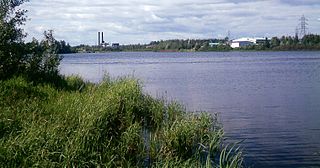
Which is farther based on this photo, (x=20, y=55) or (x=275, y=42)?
(x=275, y=42)

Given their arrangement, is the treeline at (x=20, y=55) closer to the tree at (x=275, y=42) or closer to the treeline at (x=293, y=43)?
the treeline at (x=293, y=43)

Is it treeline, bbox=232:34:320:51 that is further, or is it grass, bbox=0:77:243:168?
treeline, bbox=232:34:320:51

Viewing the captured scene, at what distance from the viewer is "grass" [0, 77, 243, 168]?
1012cm

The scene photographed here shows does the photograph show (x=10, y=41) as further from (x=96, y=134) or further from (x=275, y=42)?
(x=275, y=42)

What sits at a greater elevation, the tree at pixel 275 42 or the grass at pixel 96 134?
the tree at pixel 275 42

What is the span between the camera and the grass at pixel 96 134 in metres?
10.1

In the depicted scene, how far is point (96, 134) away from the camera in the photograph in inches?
485

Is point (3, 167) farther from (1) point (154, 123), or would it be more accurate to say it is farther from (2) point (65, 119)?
(1) point (154, 123)

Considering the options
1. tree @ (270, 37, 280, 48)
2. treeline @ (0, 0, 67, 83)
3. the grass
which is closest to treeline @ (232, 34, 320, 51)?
tree @ (270, 37, 280, 48)

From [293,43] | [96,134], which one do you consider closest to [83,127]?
[96,134]

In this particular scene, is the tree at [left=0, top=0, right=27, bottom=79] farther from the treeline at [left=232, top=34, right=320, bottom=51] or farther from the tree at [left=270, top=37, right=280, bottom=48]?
the tree at [left=270, top=37, right=280, bottom=48]

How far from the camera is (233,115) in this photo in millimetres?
23766

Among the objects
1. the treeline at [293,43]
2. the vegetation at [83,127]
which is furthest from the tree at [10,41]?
the treeline at [293,43]

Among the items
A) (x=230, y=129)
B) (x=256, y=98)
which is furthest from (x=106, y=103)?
(x=256, y=98)
